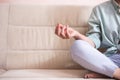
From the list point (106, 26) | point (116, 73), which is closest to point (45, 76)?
point (116, 73)

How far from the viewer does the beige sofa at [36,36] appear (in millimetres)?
1455

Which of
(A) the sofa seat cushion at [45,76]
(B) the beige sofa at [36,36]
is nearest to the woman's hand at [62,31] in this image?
(A) the sofa seat cushion at [45,76]

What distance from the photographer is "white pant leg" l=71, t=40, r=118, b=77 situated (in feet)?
3.67

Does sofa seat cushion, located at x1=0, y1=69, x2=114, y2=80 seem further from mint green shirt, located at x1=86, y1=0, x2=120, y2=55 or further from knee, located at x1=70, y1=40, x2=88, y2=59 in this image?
mint green shirt, located at x1=86, y1=0, x2=120, y2=55

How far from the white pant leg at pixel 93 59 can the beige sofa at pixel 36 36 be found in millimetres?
300

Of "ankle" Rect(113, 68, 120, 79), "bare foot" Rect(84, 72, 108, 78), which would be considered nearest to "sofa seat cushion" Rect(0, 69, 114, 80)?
"bare foot" Rect(84, 72, 108, 78)

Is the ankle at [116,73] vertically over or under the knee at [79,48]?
under

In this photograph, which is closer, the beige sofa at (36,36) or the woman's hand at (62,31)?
the woman's hand at (62,31)

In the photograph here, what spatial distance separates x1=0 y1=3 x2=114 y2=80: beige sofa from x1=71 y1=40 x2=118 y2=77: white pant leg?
30 cm

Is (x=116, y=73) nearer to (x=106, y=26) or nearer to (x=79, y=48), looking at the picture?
(x=79, y=48)

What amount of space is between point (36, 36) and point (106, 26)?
44cm

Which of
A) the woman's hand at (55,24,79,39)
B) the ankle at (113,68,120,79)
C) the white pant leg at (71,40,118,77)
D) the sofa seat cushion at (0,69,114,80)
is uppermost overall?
the woman's hand at (55,24,79,39)

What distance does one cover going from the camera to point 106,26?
135 centimetres

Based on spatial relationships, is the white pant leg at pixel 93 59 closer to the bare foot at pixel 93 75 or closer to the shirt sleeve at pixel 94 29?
the bare foot at pixel 93 75
